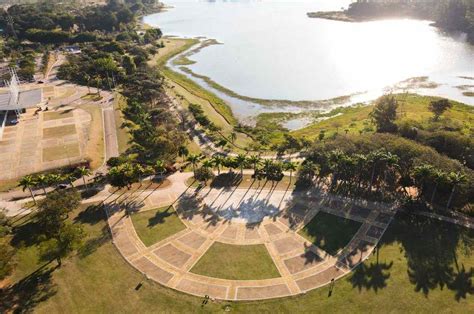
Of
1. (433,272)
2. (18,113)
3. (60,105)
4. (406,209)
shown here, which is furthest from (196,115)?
(433,272)

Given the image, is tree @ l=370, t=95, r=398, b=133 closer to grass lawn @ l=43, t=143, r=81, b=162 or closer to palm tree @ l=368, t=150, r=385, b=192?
palm tree @ l=368, t=150, r=385, b=192

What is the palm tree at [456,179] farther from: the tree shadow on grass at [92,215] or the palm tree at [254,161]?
the tree shadow on grass at [92,215]

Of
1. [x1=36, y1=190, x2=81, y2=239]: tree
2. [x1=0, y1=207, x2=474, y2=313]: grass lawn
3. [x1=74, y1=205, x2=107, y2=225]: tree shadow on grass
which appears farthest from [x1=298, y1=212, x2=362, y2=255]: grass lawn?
[x1=36, y1=190, x2=81, y2=239]: tree

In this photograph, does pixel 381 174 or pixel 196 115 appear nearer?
pixel 381 174

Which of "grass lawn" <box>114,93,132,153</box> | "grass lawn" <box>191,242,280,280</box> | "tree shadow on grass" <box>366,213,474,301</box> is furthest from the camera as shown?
"grass lawn" <box>114,93,132,153</box>

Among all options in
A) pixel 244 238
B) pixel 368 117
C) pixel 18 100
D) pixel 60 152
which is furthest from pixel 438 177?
pixel 18 100

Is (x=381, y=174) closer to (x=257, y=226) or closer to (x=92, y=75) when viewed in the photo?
(x=257, y=226)
